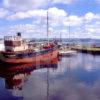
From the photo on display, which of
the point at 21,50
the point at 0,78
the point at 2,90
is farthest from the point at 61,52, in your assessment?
the point at 2,90

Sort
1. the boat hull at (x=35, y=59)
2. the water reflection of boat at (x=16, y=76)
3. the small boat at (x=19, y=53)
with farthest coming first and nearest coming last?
the small boat at (x=19, y=53) < the boat hull at (x=35, y=59) < the water reflection of boat at (x=16, y=76)

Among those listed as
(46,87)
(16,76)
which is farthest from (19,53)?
(46,87)

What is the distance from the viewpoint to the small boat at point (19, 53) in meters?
64.0

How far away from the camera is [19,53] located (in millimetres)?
65062

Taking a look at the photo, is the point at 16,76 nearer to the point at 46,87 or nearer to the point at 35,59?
the point at 46,87

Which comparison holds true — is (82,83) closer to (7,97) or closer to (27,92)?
(27,92)

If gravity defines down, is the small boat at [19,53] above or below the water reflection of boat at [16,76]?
above

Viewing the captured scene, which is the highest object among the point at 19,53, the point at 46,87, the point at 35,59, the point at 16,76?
the point at 19,53

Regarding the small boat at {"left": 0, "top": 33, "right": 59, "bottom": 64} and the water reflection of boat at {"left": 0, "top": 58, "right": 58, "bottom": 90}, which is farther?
the small boat at {"left": 0, "top": 33, "right": 59, "bottom": 64}

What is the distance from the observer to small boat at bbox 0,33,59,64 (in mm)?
64000

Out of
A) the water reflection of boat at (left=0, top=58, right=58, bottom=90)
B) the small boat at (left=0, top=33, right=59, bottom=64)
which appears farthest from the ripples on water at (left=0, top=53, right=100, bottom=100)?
the small boat at (left=0, top=33, right=59, bottom=64)

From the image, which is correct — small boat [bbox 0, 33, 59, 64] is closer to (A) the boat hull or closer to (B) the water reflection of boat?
(A) the boat hull

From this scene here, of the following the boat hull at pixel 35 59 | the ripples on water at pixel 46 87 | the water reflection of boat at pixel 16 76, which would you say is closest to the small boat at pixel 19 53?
the boat hull at pixel 35 59

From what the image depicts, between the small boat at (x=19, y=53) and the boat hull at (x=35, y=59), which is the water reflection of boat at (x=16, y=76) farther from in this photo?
the small boat at (x=19, y=53)
